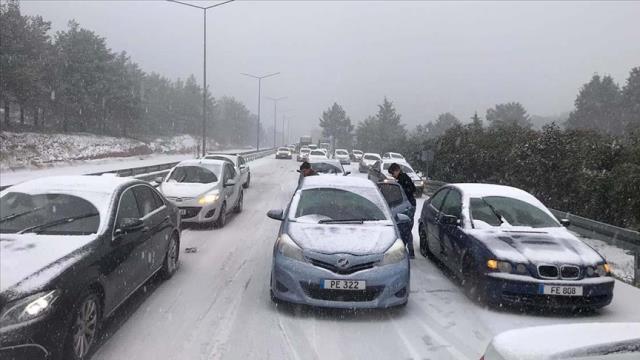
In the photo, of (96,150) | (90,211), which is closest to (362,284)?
(90,211)

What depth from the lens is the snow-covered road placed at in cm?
480

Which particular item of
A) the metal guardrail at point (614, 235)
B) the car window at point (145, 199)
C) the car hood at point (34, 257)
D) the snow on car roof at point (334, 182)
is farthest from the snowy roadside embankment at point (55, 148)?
the metal guardrail at point (614, 235)

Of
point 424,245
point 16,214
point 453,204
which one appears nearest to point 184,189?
point 424,245

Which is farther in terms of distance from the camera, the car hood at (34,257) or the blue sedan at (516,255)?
the blue sedan at (516,255)

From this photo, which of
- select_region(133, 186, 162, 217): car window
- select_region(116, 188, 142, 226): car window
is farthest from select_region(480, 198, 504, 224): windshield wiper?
select_region(116, 188, 142, 226): car window

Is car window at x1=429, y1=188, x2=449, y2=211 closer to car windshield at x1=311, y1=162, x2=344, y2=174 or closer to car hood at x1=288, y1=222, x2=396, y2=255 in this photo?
car hood at x1=288, y1=222, x2=396, y2=255

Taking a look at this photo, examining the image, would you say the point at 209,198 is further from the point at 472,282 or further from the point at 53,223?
the point at 472,282

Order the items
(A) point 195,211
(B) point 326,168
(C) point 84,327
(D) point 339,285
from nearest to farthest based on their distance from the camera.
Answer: (C) point 84,327, (D) point 339,285, (A) point 195,211, (B) point 326,168

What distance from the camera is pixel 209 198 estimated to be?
1132 centimetres

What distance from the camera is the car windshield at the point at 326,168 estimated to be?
17936mm

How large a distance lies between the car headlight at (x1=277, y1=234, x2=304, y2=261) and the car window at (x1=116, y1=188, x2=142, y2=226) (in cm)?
174

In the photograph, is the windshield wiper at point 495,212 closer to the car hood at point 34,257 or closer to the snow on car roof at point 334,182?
the snow on car roof at point 334,182

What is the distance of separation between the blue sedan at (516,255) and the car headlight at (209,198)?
5308 mm

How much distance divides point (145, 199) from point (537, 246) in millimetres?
5036
